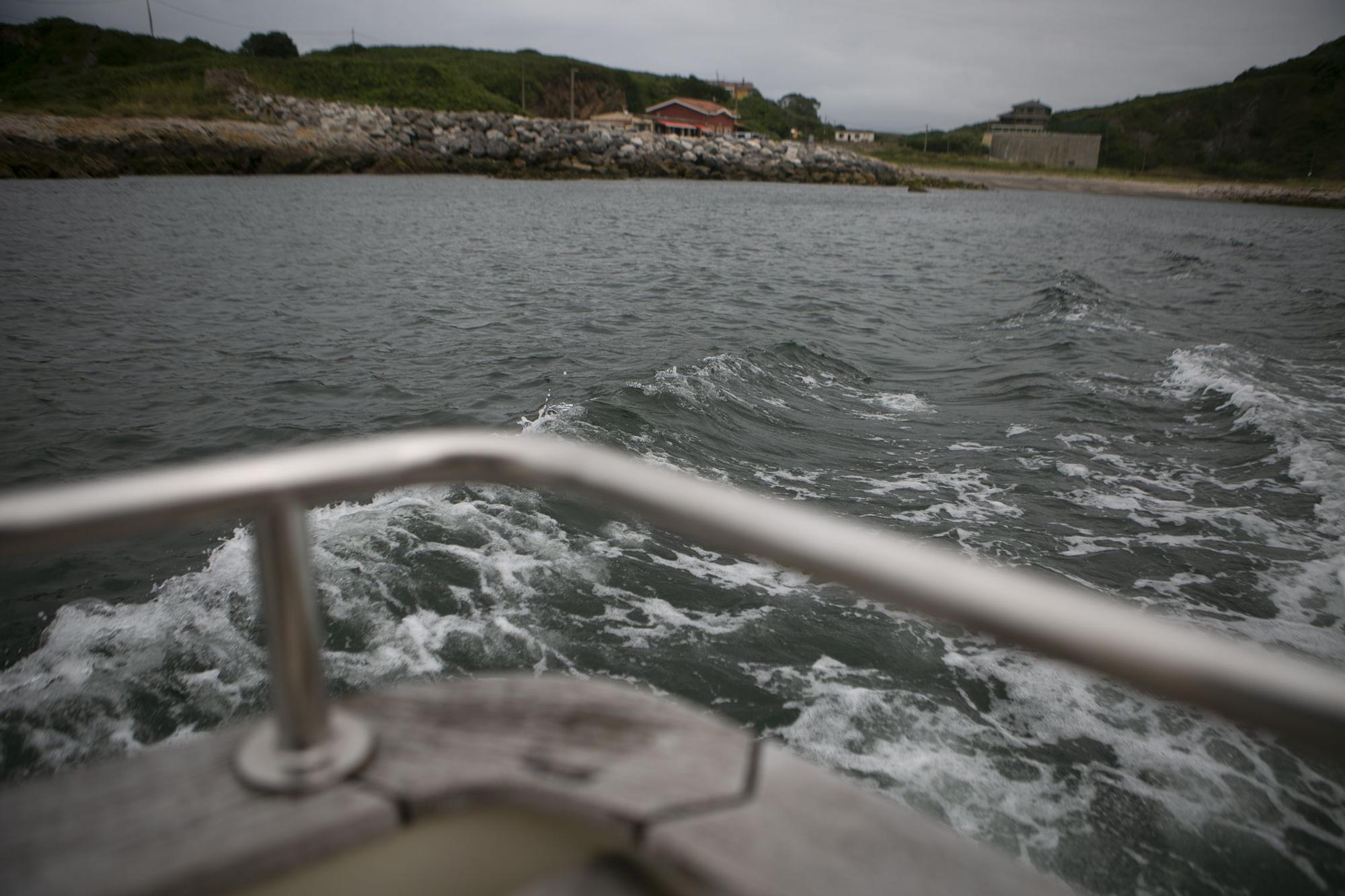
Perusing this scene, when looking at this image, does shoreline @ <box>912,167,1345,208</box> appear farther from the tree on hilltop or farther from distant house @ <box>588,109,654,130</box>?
the tree on hilltop

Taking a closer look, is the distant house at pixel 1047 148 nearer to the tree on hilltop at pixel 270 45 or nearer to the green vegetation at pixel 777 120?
the green vegetation at pixel 777 120

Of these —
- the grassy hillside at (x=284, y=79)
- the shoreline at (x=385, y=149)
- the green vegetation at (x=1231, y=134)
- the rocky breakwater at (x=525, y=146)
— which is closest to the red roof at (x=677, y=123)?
the shoreline at (x=385, y=149)

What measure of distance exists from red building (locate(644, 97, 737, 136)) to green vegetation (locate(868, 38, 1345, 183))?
1999cm

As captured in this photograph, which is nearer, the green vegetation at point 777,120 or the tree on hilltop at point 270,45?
the tree on hilltop at point 270,45

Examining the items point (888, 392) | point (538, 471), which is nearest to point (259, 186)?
point (888, 392)

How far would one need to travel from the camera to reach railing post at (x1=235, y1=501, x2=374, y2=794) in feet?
2.96

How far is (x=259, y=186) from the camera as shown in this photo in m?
32.3

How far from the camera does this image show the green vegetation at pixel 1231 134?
266 ft

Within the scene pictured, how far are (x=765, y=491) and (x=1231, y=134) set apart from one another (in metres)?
112

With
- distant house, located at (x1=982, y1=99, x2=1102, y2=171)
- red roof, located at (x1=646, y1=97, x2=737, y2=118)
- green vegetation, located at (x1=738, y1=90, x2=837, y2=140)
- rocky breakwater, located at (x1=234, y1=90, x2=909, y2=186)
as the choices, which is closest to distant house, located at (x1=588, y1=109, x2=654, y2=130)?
red roof, located at (x1=646, y1=97, x2=737, y2=118)

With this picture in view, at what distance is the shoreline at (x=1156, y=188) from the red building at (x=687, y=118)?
71.5ft

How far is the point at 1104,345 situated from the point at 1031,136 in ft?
305

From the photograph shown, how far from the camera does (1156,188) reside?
68.1 meters

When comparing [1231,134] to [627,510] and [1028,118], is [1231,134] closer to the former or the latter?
[1028,118]
